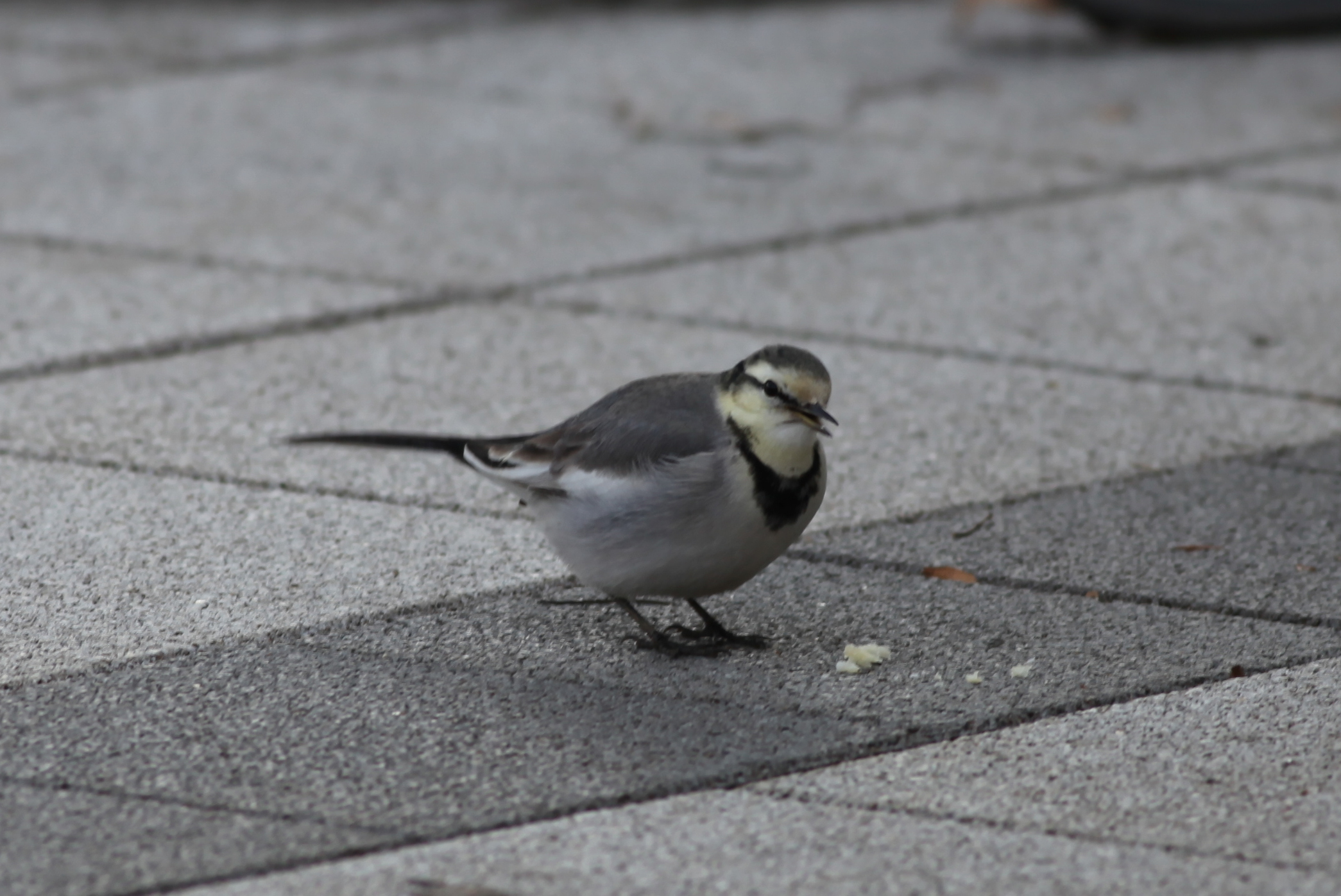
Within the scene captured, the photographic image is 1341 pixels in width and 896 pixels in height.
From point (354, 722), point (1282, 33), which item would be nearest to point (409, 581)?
point (354, 722)

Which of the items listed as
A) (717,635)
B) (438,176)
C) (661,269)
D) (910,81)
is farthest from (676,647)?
(910,81)

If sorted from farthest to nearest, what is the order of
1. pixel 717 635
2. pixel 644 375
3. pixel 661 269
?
pixel 661 269, pixel 644 375, pixel 717 635

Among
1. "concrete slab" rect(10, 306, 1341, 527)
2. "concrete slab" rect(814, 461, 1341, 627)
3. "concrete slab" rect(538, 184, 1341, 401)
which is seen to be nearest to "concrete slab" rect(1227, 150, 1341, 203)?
"concrete slab" rect(538, 184, 1341, 401)

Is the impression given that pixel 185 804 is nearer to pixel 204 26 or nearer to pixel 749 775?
pixel 749 775

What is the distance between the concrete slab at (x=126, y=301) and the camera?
6.60 m

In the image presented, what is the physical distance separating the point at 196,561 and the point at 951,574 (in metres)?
1.99

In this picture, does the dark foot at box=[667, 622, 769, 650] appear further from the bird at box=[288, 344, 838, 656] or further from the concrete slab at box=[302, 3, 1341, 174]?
the concrete slab at box=[302, 3, 1341, 174]

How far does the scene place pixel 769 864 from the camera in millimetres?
3621

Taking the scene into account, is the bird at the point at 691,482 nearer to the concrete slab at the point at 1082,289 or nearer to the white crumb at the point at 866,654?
the white crumb at the point at 866,654

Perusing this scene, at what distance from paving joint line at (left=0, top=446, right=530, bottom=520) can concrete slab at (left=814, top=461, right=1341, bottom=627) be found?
1025 millimetres

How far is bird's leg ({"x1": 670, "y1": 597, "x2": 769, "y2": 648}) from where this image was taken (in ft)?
15.5

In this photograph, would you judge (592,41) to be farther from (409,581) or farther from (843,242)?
(409,581)

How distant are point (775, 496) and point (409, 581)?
1094mm

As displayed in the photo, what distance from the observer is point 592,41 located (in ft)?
35.4
